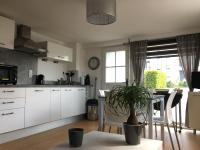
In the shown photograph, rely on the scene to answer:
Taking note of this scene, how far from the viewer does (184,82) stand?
Answer: 174 inches

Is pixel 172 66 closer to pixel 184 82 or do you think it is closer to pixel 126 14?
pixel 184 82

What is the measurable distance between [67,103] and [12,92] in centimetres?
159

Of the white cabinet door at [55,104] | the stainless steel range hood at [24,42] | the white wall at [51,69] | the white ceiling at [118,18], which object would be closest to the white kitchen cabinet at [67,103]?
the white cabinet door at [55,104]

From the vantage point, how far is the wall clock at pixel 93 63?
565 cm

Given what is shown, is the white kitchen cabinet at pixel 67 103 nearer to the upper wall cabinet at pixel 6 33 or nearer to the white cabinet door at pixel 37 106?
the white cabinet door at pixel 37 106

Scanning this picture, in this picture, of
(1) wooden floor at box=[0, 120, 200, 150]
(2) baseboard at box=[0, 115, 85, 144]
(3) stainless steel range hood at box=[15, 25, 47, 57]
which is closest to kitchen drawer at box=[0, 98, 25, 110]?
(2) baseboard at box=[0, 115, 85, 144]

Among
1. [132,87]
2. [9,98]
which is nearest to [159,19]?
[132,87]

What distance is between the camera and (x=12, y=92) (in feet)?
10.1

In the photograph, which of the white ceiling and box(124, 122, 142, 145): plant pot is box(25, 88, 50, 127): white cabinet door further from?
box(124, 122, 142, 145): plant pot

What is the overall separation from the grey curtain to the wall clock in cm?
118

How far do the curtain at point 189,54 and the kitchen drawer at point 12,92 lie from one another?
3384mm

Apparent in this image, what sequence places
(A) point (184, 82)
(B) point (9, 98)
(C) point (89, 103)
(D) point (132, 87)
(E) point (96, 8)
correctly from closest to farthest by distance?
(D) point (132, 87) < (E) point (96, 8) < (B) point (9, 98) < (A) point (184, 82) < (C) point (89, 103)

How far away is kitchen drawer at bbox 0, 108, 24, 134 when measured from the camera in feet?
9.62

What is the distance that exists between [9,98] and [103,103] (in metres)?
1.53
